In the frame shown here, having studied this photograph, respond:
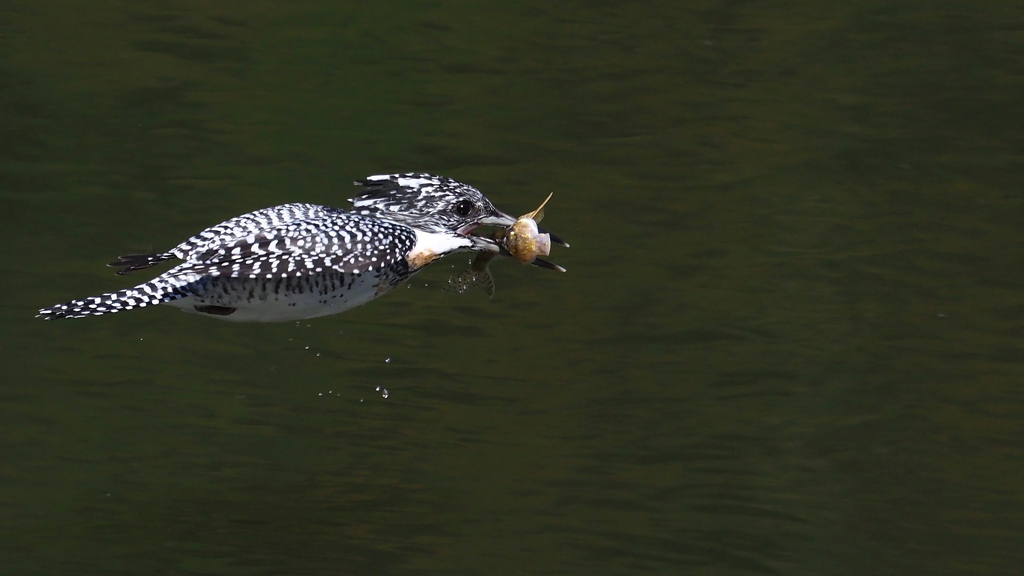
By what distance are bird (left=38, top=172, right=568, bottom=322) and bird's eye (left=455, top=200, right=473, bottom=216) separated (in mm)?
220

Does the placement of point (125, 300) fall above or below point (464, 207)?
below

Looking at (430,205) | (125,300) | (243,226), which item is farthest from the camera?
(430,205)

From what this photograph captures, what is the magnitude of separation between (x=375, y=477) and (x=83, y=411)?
5.68ft

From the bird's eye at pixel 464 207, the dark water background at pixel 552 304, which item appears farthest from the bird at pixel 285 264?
the dark water background at pixel 552 304

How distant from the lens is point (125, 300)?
23.5ft

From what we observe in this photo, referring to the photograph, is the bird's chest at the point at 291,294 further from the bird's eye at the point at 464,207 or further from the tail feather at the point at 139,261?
the bird's eye at the point at 464,207

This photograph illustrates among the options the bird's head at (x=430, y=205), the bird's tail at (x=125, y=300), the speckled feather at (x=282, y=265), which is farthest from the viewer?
the bird's head at (x=430, y=205)

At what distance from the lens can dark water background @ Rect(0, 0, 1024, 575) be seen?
8383 millimetres

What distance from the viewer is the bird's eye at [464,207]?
331 inches

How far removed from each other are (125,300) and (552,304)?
3401 mm

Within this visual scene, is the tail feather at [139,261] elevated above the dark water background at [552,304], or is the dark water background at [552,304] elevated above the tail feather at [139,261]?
the tail feather at [139,261]

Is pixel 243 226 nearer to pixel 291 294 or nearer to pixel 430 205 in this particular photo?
pixel 291 294

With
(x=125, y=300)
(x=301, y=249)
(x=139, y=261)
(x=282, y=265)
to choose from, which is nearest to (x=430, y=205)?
(x=301, y=249)

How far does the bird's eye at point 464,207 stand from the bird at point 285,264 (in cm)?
22
